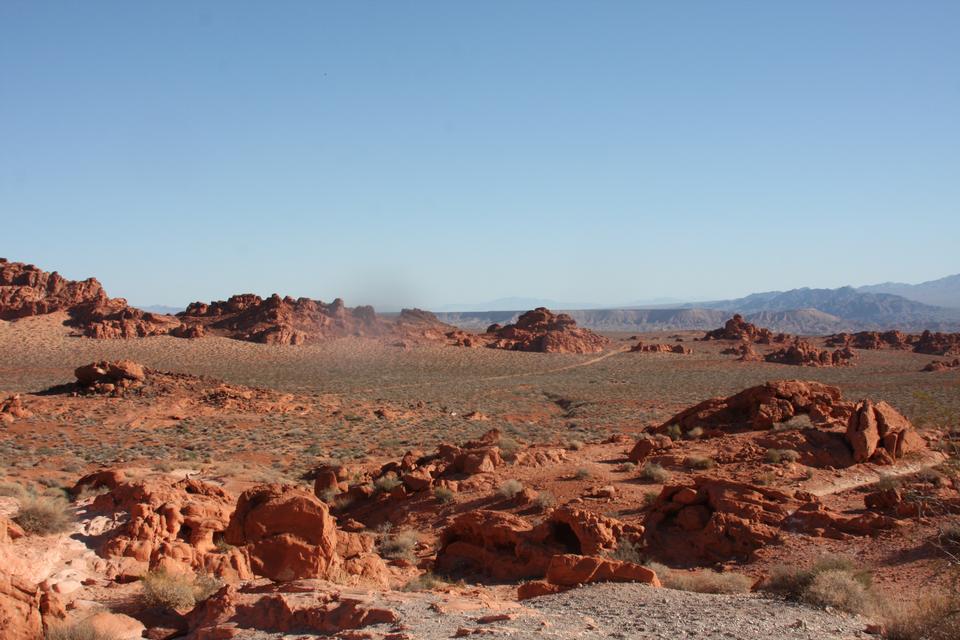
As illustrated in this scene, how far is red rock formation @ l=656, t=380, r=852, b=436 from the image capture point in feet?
65.6

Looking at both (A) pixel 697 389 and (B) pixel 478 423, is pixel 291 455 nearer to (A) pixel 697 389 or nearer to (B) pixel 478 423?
(B) pixel 478 423

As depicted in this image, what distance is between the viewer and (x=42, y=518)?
10.1 meters

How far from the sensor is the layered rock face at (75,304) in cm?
6644

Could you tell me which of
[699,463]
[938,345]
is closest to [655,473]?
[699,463]

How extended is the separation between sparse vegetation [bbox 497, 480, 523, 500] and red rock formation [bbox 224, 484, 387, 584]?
5137 mm

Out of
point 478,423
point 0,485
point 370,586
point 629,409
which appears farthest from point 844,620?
point 629,409

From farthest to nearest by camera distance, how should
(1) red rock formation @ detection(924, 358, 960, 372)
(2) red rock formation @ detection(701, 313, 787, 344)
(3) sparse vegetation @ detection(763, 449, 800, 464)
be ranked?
(2) red rock formation @ detection(701, 313, 787, 344), (1) red rock formation @ detection(924, 358, 960, 372), (3) sparse vegetation @ detection(763, 449, 800, 464)

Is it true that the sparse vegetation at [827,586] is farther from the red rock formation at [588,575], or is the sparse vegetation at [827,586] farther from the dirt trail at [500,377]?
the dirt trail at [500,377]

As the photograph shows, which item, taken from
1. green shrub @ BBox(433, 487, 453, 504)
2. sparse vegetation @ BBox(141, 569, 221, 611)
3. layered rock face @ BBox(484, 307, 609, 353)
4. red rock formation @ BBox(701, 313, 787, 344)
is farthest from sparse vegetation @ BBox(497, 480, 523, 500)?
red rock formation @ BBox(701, 313, 787, 344)

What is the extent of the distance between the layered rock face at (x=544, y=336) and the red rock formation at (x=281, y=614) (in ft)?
238

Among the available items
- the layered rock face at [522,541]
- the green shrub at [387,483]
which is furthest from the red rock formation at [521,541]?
the green shrub at [387,483]

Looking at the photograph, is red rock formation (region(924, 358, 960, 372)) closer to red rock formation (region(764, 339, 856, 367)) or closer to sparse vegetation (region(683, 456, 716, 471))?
red rock formation (region(764, 339, 856, 367))

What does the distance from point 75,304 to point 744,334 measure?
80.7m

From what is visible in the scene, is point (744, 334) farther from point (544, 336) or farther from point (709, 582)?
point (709, 582)
